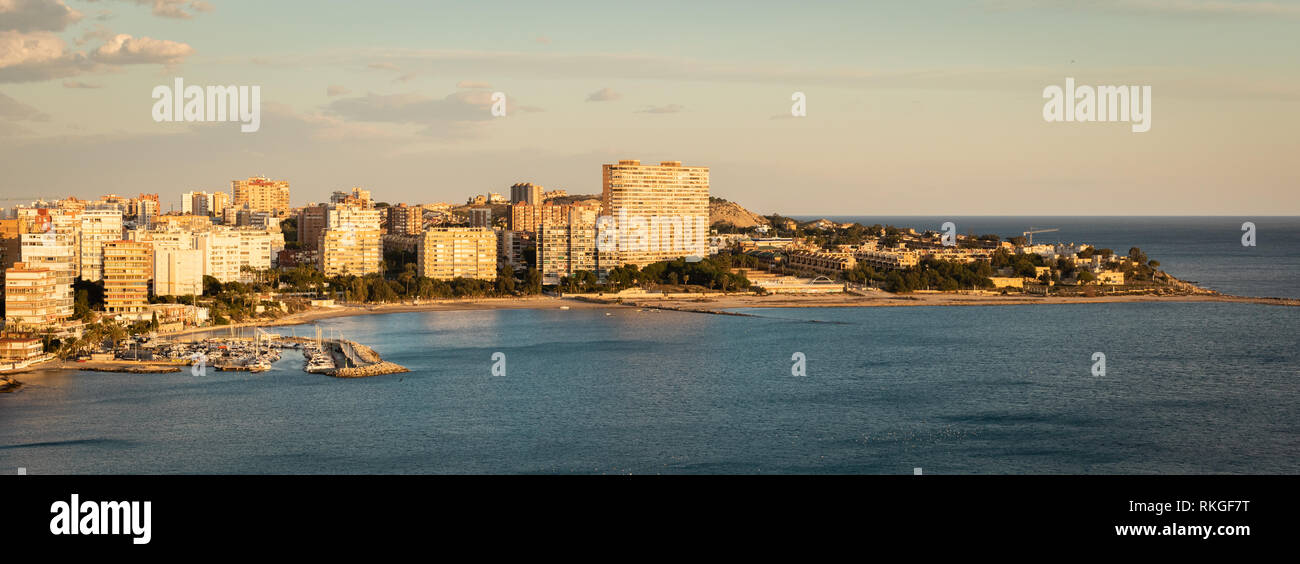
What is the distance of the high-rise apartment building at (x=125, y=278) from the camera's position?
1630cm

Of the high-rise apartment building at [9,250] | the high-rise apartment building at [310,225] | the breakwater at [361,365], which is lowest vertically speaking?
the breakwater at [361,365]

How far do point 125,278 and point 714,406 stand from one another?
35.7 ft

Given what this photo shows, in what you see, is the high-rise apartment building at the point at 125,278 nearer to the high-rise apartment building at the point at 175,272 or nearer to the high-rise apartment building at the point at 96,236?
the high-rise apartment building at the point at 175,272

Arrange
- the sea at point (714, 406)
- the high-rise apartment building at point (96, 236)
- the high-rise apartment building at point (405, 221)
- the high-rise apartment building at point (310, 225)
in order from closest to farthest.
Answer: the sea at point (714, 406) < the high-rise apartment building at point (96, 236) < the high-rise apartment building at point (310, 225) < the high-rise apartment building at point (405, 221)

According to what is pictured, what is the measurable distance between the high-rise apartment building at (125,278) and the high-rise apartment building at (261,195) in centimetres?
2341

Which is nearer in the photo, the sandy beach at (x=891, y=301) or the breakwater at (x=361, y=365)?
the breakwater at (x=361, y=365)

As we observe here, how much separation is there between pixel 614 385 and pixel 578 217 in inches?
745

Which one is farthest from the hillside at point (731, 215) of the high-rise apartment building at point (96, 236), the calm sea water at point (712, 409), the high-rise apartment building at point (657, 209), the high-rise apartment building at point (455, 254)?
the calm sea water at point (712, 409)
